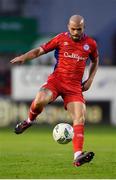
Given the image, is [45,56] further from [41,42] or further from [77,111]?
[77,111]

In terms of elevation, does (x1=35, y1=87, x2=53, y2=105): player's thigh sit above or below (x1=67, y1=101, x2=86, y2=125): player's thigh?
above

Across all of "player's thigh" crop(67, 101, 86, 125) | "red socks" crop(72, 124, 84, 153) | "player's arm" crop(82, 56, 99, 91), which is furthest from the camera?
"player's arm" crop(82, 56, 99, 91)

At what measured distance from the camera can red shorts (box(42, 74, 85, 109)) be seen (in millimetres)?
11727

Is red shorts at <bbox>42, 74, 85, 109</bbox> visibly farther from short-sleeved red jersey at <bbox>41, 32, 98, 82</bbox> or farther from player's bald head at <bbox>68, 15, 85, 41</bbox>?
player's bald head at <bbox>68, 15, 85, 41</bbox>

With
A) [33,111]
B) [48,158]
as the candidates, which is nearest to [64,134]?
[33,111]

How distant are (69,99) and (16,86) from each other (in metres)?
10.7

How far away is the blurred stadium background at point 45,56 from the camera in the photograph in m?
22.3

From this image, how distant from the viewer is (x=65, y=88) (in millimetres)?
11766

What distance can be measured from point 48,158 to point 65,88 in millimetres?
1350

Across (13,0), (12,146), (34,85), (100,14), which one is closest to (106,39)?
(100,14)

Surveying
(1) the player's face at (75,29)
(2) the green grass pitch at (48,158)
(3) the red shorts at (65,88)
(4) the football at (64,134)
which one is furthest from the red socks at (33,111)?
(1) the player's face at (75,29)

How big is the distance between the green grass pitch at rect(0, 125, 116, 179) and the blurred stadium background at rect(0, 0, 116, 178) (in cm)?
242

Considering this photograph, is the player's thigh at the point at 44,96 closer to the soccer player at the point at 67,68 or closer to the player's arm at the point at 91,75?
the soccer player at the point at 67,68

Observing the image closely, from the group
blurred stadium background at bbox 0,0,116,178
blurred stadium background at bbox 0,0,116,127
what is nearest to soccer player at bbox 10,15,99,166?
blurred stadium background at bbox 0,0,116,178
